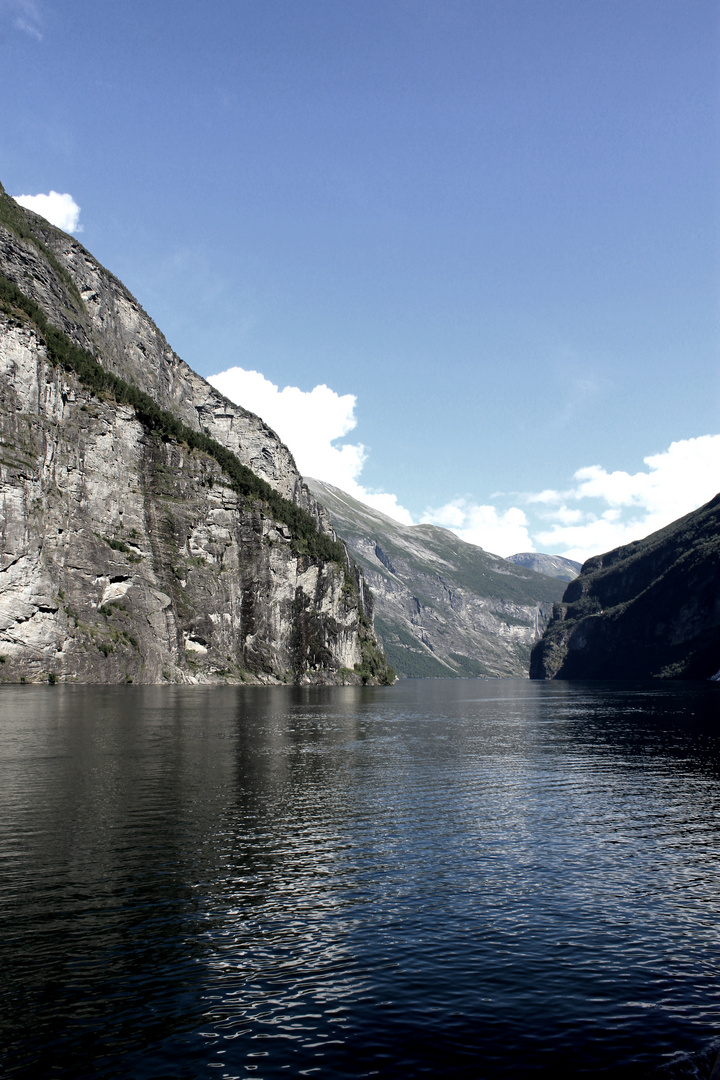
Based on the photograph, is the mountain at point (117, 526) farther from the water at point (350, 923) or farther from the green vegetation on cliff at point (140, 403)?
the water at point (350, 923)

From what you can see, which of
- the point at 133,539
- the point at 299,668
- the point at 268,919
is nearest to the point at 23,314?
the point at 133,539

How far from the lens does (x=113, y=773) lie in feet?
126

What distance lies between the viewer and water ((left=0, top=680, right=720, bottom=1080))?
42.6 ft

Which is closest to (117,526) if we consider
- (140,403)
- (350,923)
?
(140,403)

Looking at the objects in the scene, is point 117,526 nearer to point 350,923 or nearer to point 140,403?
point 140,403

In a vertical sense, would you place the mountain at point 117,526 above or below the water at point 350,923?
above

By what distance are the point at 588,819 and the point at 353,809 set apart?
1059 centimetres

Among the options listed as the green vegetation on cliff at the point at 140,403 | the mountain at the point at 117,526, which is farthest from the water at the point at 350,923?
the green vegetation on cliff at the point at 140,403

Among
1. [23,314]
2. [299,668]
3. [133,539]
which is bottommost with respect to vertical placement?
[299,668]

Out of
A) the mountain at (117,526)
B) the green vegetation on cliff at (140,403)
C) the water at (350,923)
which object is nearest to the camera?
the water at (350,923)

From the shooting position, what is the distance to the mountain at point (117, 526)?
116 m

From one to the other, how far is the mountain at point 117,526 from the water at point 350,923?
8263 cm

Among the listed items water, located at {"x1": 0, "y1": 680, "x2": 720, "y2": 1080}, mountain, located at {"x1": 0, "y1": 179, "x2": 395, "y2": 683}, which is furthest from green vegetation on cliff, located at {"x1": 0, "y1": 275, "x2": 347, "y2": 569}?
water, located at {"x1": 0, "y1": 680, "x2": 720, "y2": 1080}

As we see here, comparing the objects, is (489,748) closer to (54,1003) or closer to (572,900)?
(572,900)
